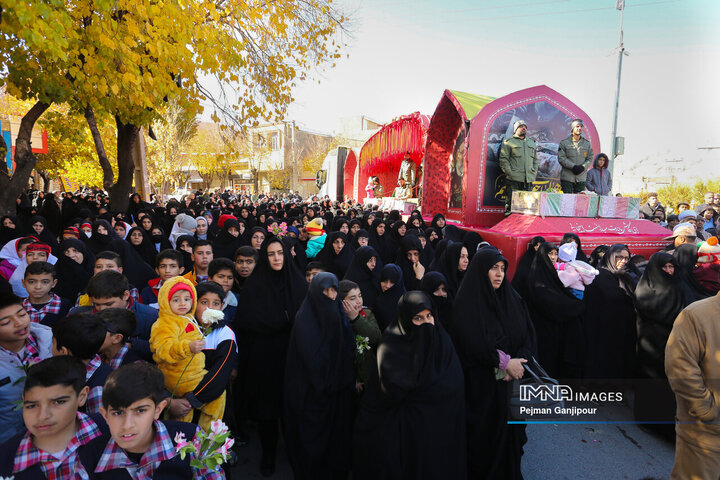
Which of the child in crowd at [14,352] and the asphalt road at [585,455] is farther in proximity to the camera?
the asphalt road at [585,455]

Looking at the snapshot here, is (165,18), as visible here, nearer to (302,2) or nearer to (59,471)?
(302,2)

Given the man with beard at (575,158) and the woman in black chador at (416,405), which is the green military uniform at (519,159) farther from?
the woman in black chador at (416,405)

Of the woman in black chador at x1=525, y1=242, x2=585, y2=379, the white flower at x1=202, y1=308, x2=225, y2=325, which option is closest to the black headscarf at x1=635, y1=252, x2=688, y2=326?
the woman in black chador at x1=525, y1=242, x2=585, y2=379

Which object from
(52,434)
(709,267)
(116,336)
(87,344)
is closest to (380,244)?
(709,267)

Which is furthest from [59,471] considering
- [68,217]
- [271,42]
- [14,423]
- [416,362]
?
[68,217]

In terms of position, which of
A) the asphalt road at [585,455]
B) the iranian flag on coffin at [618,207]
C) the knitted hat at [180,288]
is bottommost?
the asphalt road at [585,455]

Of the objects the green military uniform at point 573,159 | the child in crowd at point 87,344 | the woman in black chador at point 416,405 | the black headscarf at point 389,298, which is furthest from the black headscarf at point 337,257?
the green military uniform at point 573,159

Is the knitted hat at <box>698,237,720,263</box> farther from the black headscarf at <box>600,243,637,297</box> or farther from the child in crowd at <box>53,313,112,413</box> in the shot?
the child in crowd at <box>53,313,112,413</box>

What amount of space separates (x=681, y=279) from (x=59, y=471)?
4.27 meters

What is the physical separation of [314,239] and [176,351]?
177 inches

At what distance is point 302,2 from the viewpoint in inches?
252

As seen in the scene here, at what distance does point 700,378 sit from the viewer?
194 cm

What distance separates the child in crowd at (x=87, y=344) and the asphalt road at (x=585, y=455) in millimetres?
1322

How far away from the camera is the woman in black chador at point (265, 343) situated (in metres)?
2.75
